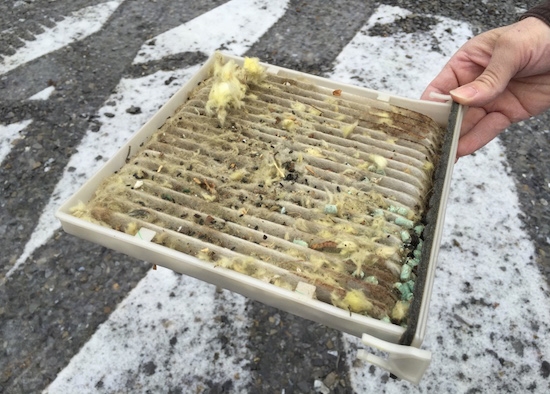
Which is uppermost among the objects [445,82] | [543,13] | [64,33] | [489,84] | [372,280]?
[543,13]

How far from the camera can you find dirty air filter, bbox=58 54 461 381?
53.4 inches

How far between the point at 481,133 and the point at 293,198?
142 cm

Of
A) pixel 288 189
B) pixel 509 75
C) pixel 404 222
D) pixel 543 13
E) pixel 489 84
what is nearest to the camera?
pixel 404 222

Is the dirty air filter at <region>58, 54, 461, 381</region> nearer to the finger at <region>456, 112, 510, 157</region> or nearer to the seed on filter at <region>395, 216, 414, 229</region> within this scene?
the seed on filter at <region>395, 216, 414, 229</region>

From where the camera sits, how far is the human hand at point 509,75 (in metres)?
2.16

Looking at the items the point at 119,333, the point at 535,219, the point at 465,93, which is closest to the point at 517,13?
the point at 535,219

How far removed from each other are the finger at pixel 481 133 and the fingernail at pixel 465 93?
624 millimetres

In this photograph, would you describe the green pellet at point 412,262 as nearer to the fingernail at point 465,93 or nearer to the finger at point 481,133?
the fingernail at point 465,93

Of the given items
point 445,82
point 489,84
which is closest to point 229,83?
point 489,84

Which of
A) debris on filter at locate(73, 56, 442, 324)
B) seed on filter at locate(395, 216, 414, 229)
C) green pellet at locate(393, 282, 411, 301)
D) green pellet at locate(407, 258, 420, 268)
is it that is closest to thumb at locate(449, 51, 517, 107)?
debris on filter at locate(73, 56, 442, 324)

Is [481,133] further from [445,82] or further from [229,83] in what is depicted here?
[229,83]

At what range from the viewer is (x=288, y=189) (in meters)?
1.68

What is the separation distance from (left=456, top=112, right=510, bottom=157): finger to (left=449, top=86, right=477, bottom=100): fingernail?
2.05 ft

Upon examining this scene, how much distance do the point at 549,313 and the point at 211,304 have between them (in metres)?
1.65
